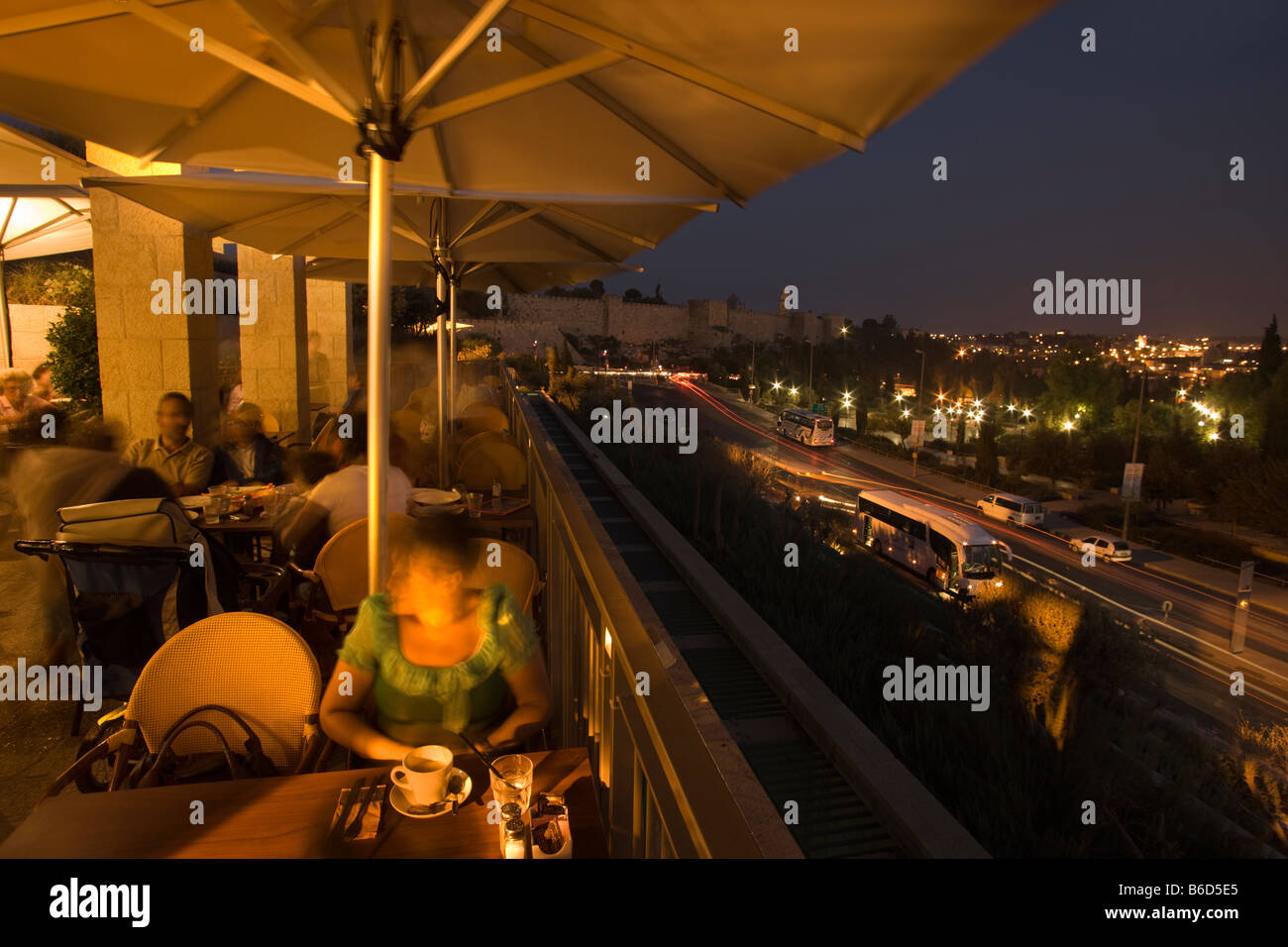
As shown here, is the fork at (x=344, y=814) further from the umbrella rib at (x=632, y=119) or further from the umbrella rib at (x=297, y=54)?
the umbrella rib at (x=632, y=119)

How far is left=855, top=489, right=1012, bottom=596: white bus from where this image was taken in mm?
19812

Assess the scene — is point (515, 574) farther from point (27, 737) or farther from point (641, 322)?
point (641, 322)

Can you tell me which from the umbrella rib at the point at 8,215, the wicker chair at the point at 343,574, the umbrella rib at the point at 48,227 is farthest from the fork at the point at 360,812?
the umbrella rib at the point at 48,227

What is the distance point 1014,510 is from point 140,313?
120ft

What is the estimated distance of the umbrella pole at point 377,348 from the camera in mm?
2098

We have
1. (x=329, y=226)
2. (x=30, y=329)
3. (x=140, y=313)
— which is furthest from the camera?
(x=30, y=329)

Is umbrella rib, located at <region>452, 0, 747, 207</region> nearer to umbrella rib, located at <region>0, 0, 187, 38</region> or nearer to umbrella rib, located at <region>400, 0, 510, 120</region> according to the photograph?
umbrella rib, located at <region>400, 0, 510, 120</region>

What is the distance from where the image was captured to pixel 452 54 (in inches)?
76.5

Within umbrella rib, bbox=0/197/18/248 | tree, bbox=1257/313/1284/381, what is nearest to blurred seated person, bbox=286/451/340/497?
umbrella rib, bbox=0/197/18/248

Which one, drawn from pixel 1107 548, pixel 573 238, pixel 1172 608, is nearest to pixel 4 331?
pixel 573 238

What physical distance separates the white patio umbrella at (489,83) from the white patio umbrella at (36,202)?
310cm

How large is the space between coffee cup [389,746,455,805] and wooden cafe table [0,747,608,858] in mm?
46

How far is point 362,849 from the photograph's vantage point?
1.41 metres

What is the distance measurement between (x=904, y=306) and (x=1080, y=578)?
12240 cm
